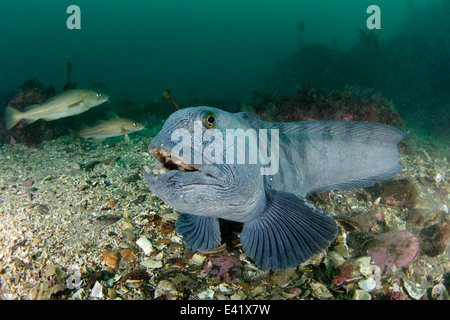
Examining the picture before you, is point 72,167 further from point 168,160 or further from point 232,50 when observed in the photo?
point 232,50

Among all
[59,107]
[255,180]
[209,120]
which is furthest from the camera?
[59,107]

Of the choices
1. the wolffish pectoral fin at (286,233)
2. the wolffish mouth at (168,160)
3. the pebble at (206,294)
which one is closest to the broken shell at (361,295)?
the wolffish pectoral fin at (286,233)

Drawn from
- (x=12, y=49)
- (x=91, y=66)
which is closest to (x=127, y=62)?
(x=91, y=66)

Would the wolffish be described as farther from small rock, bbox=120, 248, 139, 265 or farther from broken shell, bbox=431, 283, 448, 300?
broken shell, bbox=431, 283, 448, 300

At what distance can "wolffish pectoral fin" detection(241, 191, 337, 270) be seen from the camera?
7.20 ft

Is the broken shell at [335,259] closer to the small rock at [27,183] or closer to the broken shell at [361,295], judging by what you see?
the broken shell at [361,295]

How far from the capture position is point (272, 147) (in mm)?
2818

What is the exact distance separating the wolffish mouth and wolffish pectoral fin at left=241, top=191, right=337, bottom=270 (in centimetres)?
98

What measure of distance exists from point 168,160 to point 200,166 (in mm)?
340

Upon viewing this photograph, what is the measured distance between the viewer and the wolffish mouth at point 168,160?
189 cm

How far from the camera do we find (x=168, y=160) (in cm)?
201

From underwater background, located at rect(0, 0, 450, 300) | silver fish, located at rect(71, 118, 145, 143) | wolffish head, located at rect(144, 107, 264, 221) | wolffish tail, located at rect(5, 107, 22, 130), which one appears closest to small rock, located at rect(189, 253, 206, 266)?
underwater background, located at rect(0, 0, 450, 300)

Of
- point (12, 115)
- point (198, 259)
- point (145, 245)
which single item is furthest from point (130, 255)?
point (12, 115)
